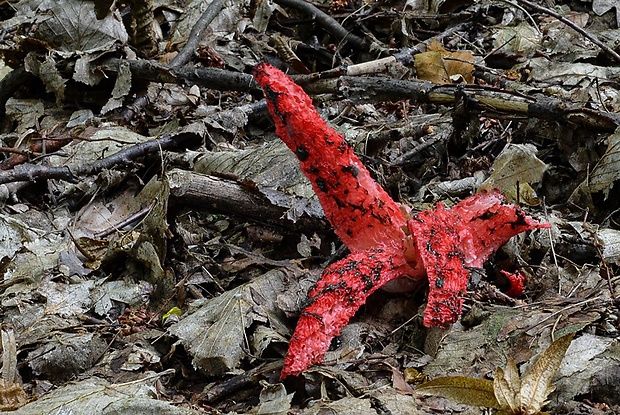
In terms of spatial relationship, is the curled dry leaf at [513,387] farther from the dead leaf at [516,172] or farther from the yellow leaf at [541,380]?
the dead leaf at [516,172]

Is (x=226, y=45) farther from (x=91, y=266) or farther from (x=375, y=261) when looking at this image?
(x=375, y=261)

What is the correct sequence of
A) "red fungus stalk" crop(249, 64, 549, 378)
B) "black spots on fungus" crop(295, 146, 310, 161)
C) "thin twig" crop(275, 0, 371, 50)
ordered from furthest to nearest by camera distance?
"thin twig" crop(275, 0, 371, 50) < "black spots on fungus" crop(295, 146, 310, 161) < "red fungus stalk" crop(249, 64, 549, 378)

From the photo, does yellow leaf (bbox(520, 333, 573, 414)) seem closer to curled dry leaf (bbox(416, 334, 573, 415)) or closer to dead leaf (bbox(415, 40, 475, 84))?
curled dry leaf (bbox(416, 334, 573, 415))

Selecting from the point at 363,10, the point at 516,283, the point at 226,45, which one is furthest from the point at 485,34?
the point at 516,283

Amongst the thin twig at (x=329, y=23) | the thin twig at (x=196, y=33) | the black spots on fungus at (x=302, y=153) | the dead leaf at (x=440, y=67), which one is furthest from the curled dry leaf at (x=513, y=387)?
the thin twig at (x=329, y=23)

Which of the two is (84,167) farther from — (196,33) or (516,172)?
(516,172)

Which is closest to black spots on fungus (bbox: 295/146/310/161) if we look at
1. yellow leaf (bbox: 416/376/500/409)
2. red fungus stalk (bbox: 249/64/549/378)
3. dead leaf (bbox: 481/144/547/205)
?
red fungus stalk (bbox: 249/64/549/378)

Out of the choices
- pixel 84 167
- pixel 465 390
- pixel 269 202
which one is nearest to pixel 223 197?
pixel 269 202
